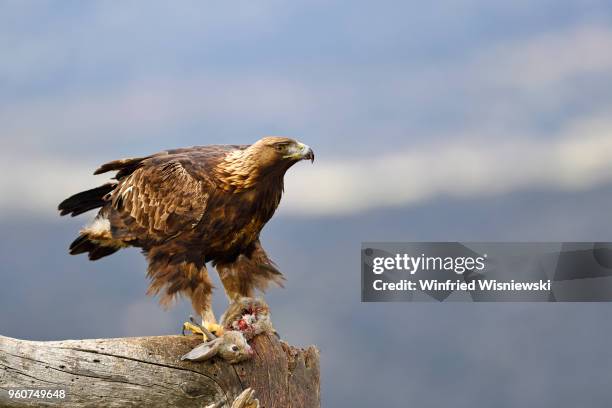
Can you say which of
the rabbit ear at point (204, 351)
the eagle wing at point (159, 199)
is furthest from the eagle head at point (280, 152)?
the rabbit ear at point (204, 351)

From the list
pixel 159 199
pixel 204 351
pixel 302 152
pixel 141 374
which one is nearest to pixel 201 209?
pixel 159 199

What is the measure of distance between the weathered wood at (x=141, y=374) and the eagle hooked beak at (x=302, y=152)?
152cm

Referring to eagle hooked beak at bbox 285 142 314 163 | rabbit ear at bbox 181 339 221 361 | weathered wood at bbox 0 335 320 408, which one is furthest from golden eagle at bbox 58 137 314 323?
weathered wood at bbox 0 335 320 408

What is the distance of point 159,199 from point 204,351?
3.98 ft

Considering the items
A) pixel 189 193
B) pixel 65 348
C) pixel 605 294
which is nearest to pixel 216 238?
pixel 189 193

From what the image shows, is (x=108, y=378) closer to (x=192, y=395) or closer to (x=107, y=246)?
(x=192, y=395)

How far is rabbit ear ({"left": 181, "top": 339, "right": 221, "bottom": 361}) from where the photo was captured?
7734 millimetres

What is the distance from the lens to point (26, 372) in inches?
296

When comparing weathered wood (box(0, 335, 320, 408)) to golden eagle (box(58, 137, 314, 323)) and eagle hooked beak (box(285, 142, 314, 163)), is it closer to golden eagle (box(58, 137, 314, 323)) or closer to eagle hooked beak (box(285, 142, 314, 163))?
golden eagle (box(58, 137, 314, 323))

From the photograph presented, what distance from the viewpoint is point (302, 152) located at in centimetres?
754

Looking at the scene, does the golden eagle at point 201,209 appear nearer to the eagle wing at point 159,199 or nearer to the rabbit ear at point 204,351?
the eagle wing at point 159,199

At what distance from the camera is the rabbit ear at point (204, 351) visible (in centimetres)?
773

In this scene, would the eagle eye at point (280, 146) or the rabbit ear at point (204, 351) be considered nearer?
the eagle eye at point (280, 146)

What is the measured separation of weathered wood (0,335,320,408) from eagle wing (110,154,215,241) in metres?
0.88
